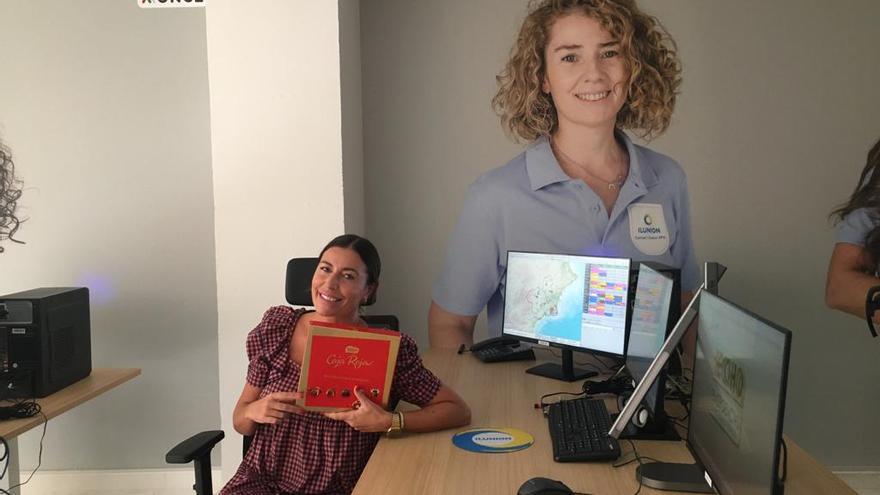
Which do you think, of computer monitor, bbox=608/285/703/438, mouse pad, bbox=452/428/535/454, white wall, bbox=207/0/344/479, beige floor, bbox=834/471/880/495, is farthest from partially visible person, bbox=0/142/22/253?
beige floor, bbox=834/471/880/495

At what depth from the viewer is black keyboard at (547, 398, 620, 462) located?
1.75 meters

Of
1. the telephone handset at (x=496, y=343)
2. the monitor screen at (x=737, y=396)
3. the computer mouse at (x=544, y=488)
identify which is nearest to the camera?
the monitor screen at (x=737, y=396)

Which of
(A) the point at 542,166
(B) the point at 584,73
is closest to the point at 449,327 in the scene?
(A) the point at 542,166

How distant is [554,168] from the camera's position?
11.4 ft

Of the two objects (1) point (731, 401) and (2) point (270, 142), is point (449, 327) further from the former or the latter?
(1) point (731, 401)

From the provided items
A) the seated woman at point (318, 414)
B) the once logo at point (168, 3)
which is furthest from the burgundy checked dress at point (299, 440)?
the once logo at point (168, 3)

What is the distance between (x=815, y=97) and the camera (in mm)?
3391

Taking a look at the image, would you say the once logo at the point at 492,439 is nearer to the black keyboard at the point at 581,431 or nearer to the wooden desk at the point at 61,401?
the black keyboard at the point at 581,431

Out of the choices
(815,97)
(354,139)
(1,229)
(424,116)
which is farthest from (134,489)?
(815,97)

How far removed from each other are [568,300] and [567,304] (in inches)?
0.6

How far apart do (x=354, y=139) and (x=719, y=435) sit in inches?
96.5

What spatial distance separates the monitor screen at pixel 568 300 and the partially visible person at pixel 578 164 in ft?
2.44

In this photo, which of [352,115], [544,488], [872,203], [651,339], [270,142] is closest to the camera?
[544,488]

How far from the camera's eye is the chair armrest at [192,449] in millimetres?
1959
